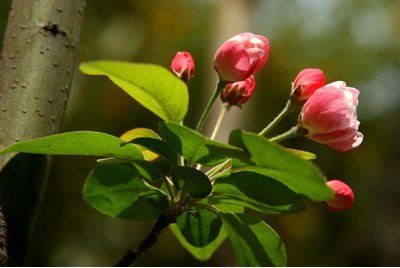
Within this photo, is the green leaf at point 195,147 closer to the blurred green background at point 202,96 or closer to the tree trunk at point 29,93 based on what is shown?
the tree trunk at point 29,93

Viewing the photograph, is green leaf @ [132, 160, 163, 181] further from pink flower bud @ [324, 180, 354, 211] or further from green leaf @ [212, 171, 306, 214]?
pink flower bud @ [324, 180, 354, 211]

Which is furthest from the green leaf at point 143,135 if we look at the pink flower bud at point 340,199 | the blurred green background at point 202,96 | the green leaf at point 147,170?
the blurred green background at point 202,96

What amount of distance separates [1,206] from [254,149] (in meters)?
0.28

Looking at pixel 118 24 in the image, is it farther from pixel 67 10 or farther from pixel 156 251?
pixel 67 10

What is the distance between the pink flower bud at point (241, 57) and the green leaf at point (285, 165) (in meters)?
0.12

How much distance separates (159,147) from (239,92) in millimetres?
210

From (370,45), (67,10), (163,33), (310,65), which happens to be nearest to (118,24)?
(163,33)

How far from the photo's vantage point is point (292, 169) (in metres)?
0.56

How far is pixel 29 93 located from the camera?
0.76 metres

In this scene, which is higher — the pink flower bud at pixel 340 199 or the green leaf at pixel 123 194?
the pink flower bud at pixel 340 199

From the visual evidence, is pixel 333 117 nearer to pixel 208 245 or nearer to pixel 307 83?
pixel 307 83

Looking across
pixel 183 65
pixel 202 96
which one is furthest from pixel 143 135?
pixel 202 96

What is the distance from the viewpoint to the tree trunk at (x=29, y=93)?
2.28 feet

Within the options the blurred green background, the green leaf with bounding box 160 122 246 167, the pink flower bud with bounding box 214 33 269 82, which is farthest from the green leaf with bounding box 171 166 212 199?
the blurred green background
